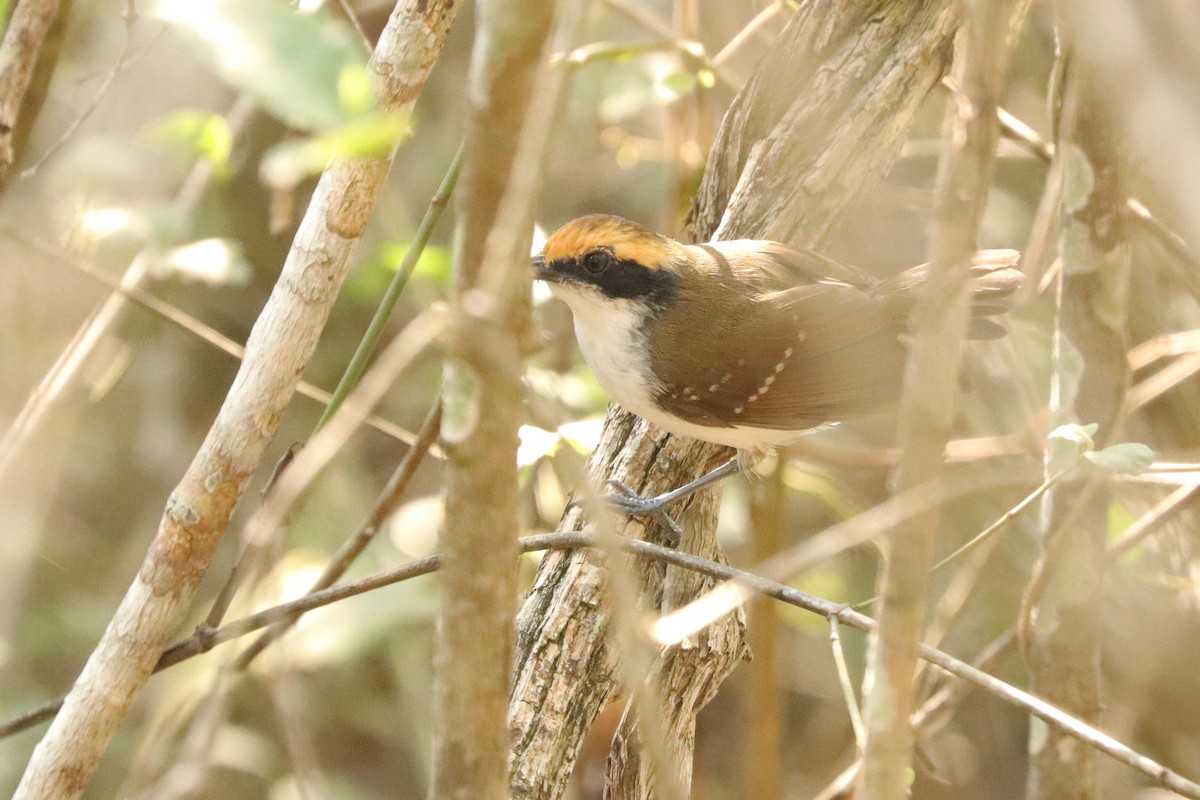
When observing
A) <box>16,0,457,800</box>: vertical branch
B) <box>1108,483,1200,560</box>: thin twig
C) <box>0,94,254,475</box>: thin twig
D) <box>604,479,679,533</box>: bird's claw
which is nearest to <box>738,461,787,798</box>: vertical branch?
<box>604,479,679,533</box>: bird's claw

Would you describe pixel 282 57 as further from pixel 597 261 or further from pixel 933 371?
pixel 597 261

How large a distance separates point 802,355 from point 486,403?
7.42 feet

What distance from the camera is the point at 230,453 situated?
2410 millimetres

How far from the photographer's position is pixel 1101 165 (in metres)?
3.25

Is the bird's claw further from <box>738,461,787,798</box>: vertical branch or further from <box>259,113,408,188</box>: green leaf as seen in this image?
<box>259,113,408,188</box>: green leaf

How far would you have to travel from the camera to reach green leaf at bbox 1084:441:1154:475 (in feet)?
7.32

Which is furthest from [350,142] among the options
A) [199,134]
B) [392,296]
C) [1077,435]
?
[199,134]

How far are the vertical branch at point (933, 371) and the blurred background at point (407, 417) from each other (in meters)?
1.41

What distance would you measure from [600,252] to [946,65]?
108 centimetres

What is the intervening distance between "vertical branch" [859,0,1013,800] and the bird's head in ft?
6.51

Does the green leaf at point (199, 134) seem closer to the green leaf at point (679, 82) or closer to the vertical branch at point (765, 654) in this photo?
the green leaf at point (679, 82)

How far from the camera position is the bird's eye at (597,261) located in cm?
344

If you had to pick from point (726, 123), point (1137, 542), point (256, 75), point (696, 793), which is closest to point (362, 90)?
point (256, 75)

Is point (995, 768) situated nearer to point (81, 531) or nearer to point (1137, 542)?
point (1137, 542)
